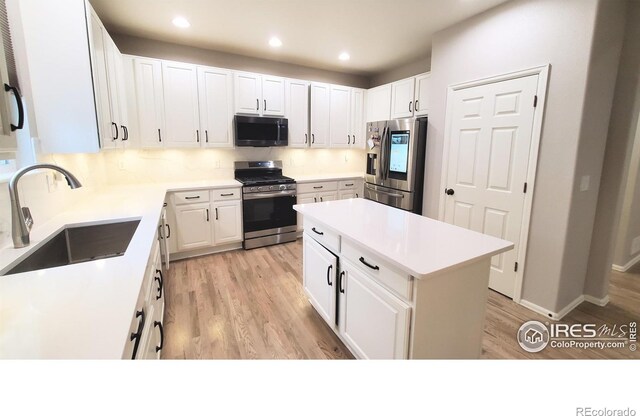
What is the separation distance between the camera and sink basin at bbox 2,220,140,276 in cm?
156

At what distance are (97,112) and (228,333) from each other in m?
1.86

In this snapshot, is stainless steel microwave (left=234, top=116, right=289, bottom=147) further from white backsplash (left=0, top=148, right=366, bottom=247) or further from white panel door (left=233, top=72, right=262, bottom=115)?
white backsplash (left=0, top=148, right=366, bottom=247)

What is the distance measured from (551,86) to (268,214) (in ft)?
10.8

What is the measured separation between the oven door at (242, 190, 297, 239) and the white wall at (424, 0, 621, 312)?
2.67m

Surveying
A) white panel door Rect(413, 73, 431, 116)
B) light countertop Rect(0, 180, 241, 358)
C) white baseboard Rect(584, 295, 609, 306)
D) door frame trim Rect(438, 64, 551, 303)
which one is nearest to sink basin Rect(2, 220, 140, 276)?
light countertop Rect(0, 180, 241, 358)

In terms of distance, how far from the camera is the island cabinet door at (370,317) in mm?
1379

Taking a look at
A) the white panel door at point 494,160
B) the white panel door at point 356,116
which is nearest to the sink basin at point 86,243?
the white panel door at point 494,160

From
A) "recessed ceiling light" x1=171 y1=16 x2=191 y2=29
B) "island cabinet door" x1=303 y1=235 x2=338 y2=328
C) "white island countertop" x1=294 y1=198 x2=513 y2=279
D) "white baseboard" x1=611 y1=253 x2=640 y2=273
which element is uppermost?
"recessed ceiling light" x1=171 y1=16 x2=191 y2=29

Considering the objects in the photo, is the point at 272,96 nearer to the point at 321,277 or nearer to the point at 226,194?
the point at 226,194

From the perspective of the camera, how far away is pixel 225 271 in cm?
324

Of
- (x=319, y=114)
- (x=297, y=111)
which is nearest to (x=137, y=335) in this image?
(x=297, y=111)

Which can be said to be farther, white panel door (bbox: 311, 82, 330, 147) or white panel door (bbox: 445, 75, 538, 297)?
white panel door (bbox: 311, 82, 330, 147)

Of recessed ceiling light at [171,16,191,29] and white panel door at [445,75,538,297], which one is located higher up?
recessed ceiling light at [171,16,191,29]

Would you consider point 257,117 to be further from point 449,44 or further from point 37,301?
point 37,301
